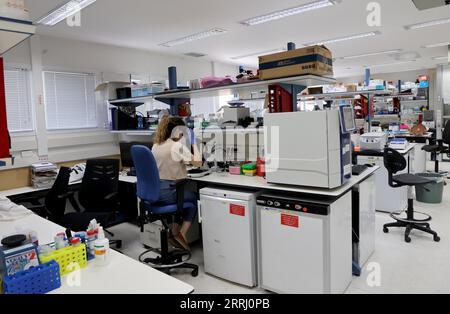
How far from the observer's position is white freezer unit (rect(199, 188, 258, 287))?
2.67 metres

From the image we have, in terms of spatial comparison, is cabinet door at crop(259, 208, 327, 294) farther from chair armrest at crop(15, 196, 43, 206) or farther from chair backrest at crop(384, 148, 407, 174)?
chair armrest at crop(15, 196, 43, 206)

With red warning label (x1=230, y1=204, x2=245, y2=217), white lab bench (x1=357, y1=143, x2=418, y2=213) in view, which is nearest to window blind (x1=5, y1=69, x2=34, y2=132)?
red warning label (x1=230, y1=204, x2=245, y2=217)

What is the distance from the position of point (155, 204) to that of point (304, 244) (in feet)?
4.52

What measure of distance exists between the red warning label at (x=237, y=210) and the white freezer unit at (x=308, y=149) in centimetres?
34

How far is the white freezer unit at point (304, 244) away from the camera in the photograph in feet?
7.63

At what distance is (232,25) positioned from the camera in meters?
4.68

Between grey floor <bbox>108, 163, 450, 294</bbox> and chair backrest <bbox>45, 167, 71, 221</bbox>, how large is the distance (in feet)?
2.79

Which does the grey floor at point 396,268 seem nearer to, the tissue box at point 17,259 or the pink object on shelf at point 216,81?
the tissue box at point 17,259

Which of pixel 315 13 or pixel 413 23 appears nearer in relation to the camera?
pixel 315 13

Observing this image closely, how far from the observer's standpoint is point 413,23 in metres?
4.99

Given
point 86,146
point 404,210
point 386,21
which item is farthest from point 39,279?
point 386,21

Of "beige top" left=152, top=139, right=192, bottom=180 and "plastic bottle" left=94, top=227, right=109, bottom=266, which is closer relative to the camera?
"plastic bottle" left=94, top=227, right=109, bottom=266

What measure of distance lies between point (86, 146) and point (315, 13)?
12.6ft

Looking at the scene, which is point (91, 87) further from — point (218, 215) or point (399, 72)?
point (399, 72)
